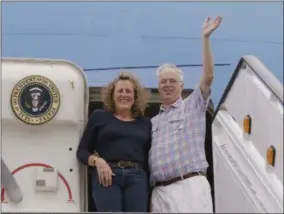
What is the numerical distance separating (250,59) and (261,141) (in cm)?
44

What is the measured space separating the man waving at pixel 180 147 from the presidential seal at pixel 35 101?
634 mm

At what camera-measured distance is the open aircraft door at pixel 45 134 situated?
436 centimetres

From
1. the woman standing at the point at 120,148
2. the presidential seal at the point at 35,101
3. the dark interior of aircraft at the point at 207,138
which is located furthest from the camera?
the dark interior of aircraft at the point at 207,138

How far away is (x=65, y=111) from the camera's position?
4.37 m

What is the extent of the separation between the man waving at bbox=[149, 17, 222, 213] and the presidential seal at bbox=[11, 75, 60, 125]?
63cm

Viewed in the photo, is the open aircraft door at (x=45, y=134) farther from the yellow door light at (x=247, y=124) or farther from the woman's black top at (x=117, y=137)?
the yellow door light at (x=247, y=124)

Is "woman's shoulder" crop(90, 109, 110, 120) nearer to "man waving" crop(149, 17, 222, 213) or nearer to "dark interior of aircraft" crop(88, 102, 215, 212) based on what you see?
"man waving" crop(149, 17, 222, 213)

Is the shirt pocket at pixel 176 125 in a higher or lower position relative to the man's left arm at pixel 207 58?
→ lower

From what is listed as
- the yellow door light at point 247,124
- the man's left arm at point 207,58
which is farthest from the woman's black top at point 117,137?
the yellow door light at point 247,124

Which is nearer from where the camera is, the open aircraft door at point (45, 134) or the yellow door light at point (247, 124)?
the yellow door light at point (247, 124)

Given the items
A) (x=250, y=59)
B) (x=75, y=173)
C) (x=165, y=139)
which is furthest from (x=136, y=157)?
(x=250, y=59)

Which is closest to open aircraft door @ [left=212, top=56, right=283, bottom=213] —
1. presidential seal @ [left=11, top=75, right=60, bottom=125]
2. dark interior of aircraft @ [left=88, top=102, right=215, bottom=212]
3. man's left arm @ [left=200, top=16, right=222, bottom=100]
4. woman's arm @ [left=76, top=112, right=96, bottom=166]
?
man's left arm @ [left=200, top=16, right=222, bottom=100]

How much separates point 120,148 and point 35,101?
2.15ft

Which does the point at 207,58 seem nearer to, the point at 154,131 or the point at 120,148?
the point at 154,131
